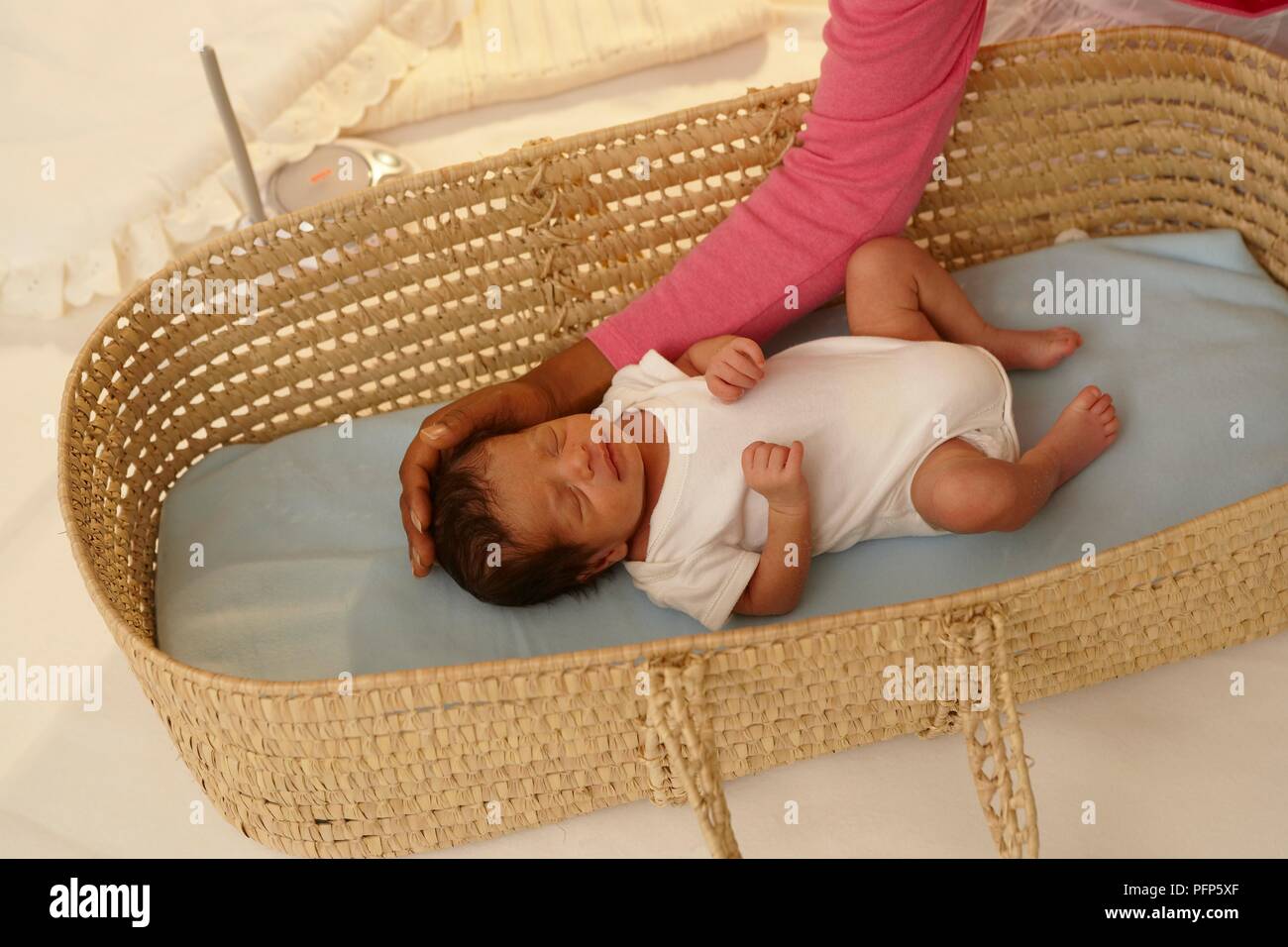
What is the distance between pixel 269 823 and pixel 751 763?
414mm

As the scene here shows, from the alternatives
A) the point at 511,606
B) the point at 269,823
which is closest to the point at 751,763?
→ the point at 511,606

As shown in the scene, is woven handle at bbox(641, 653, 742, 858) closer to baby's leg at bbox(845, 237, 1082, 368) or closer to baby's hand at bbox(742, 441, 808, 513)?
baby's hand at bbox(742, 441, 808, 513)

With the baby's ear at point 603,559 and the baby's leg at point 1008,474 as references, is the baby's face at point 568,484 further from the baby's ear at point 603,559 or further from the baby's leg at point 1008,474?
the baby's leg at point 1008,474

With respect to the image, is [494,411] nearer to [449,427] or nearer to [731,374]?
[449,427]

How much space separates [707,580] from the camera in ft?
3.53

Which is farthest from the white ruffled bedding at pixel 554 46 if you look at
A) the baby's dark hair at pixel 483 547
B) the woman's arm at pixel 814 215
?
the baby's dark hair at pixel 483 547

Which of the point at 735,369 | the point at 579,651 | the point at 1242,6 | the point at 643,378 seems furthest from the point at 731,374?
the point at 1242,6

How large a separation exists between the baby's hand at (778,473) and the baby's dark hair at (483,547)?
0.17m

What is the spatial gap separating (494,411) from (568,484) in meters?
0.12

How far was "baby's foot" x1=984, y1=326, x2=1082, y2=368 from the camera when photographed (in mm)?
1233

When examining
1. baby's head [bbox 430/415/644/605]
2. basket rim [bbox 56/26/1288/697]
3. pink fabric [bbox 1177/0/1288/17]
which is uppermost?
pink fabric [bbox 1177/0/1288/17]

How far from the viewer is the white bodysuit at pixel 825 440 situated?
3.63 feet

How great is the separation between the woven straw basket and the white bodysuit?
191 mm

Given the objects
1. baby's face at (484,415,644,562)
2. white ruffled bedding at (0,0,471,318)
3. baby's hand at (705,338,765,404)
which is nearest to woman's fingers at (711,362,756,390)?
baby's hand at (705,338,765,404)
